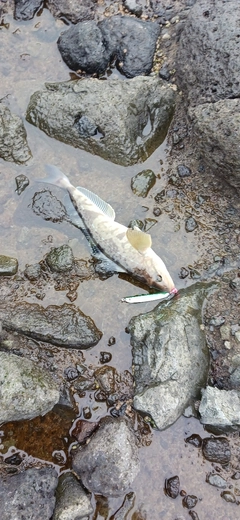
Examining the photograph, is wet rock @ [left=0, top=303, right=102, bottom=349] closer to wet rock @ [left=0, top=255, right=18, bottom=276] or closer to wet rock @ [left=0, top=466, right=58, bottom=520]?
wet rock @ [left=0, top=255, right=18, bottom=276]

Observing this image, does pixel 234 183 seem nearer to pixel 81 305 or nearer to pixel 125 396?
pixel 81 305

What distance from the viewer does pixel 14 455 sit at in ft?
16.8

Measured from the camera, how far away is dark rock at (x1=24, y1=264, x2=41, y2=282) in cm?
587

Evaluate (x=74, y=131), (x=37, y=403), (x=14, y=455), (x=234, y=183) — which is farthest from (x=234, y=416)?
(x=74, y=131)

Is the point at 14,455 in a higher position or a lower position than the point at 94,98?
lower

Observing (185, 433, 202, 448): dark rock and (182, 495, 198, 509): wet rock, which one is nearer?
(182, 495, 198, 509): wet rock

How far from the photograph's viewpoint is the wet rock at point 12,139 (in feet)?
20.5

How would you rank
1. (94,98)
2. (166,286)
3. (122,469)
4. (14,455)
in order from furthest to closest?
1. (94,98)
2. (166,286)
3. (14,455)
4. (122,469)

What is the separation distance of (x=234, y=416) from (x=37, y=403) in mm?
2312

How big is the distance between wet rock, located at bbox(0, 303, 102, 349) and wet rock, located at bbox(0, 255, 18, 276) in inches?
20.4

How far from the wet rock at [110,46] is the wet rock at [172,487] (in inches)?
228

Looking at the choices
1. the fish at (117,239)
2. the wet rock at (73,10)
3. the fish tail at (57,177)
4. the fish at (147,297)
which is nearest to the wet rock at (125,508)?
the fish at (147,297)

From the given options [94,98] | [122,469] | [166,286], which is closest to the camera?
[122,469]

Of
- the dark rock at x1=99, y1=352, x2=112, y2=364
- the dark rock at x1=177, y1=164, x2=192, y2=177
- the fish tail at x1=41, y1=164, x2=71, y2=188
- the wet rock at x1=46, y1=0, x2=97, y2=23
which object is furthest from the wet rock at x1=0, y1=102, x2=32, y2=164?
the dark rock at x1=99, y1=352, x2=112, y2=364
